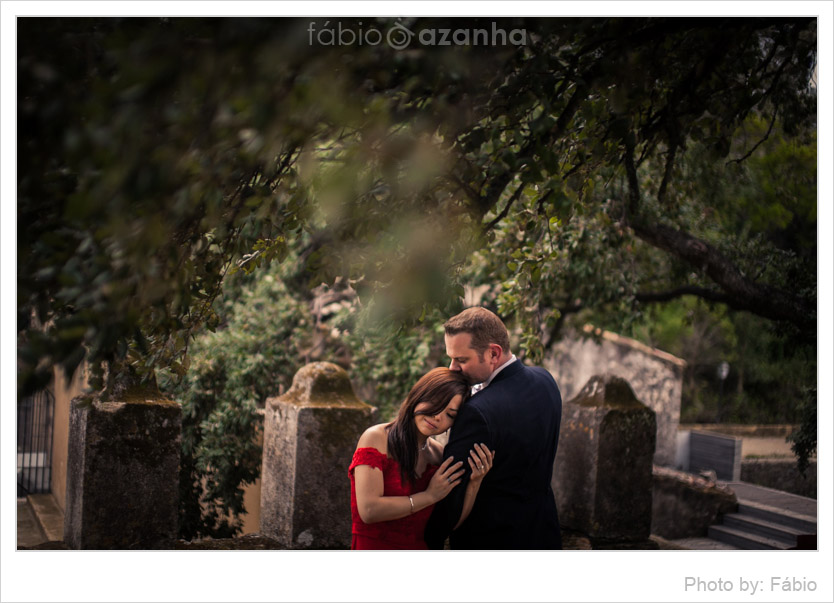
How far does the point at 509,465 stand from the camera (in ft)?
10.7

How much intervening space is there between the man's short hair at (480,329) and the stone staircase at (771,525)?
2114 millimetres

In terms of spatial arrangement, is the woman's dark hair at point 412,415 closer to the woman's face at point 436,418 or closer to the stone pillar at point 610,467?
the woman's face at point 436,418

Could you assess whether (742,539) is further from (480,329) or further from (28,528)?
(28,528)

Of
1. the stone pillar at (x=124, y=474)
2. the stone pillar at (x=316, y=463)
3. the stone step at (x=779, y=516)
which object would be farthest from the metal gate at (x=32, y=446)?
the stone step at (x=779, y=516)

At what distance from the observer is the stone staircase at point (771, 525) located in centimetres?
457

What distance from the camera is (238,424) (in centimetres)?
603

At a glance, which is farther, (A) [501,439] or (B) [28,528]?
(B) [28,528]

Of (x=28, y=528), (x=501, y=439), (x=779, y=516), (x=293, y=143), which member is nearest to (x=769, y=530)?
(x=779, y=516)

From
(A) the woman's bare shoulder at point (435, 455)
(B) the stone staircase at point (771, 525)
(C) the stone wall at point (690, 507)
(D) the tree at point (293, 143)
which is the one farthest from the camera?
(C) the stone wall at point (690, 507)

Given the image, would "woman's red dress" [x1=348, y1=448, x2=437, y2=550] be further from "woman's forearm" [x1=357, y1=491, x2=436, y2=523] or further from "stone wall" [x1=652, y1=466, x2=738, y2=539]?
"stone wall" [x1=652, y1=466, x2=738, y2=539]

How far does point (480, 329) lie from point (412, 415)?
481 mm

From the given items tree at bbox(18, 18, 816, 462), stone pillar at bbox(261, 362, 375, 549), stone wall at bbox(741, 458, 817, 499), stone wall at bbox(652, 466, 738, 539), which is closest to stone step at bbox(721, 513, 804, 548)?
stone wall at bbox(741, 458, 817, 499)

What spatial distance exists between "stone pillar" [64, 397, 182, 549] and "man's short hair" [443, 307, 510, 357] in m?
1.33

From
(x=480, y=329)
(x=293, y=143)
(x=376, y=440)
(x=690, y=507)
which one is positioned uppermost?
(x=293, y=143)
